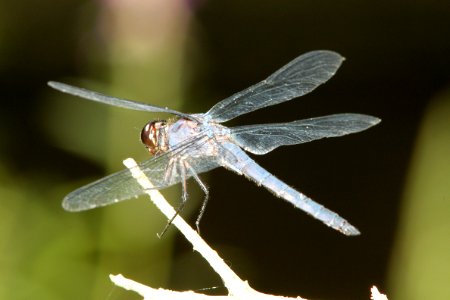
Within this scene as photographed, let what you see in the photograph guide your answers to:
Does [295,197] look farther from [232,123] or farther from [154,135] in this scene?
[232,123]

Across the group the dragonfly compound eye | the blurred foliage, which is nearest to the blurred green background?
the blurred foliage

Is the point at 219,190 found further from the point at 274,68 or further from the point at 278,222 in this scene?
the point at 274,68

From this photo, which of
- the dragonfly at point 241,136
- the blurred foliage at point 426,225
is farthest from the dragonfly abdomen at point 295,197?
the blurred foliage at point 426,225

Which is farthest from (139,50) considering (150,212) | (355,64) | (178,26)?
(355,64)

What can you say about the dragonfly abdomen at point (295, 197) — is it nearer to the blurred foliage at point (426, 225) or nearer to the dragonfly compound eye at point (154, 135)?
the dragonfly compound eye at point (154, 135)

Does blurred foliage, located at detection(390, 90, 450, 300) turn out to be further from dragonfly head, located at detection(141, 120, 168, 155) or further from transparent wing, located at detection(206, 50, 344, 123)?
dragonfly head, located at detection(141, 120, 168, 155)

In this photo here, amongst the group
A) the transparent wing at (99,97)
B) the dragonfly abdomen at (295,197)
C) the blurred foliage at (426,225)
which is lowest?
the blurred foliage at (426,225)

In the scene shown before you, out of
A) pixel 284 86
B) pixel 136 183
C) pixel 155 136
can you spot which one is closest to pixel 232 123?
pixel 284 86
